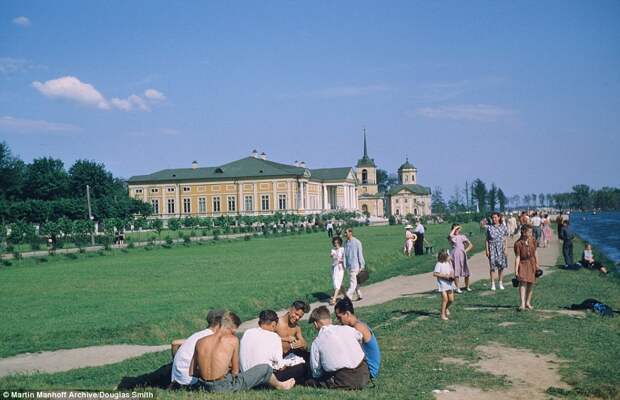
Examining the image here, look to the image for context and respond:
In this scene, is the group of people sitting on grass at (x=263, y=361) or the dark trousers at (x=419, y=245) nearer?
the group of people sitting on grass at (x=263, y=361)

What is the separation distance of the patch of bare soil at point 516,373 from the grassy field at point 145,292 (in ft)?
20.2

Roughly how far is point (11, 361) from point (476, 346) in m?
7.48

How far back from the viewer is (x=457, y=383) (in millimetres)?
7684

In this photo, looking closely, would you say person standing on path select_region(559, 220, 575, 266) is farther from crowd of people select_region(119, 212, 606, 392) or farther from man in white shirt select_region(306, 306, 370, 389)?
man in white shirt select_region(306, 306, 370, 389)

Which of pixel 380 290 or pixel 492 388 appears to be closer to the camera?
pixel 492 388

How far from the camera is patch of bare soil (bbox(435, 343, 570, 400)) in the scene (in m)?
7.19

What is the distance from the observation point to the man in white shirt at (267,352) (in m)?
7.54

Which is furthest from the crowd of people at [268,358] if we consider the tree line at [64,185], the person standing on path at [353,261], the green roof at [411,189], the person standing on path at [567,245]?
the green roof at [411,189]

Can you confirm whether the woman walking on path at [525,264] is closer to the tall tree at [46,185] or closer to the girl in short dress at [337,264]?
the girl in short dress at [337,264]

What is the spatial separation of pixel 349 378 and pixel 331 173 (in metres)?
106

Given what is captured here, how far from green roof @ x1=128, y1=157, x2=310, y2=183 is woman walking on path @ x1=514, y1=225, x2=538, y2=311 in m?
84.5

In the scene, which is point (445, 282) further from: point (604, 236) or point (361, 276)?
point (604, 236)

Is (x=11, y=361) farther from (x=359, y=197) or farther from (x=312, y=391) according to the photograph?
(x=359, y=197)

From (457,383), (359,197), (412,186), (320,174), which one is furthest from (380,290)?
(412,186)
